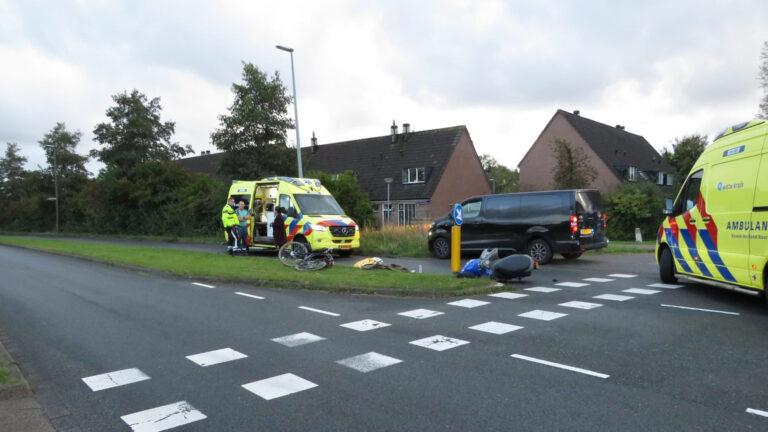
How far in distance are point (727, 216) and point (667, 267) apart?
2472mm

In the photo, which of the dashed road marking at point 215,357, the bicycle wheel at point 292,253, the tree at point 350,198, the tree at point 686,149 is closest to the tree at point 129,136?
the tree at point 350,198

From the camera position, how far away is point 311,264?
39.7ft

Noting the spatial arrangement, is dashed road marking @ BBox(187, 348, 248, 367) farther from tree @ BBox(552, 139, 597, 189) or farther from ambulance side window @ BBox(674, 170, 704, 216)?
tree @ BBox(552, 139, 597, 189)

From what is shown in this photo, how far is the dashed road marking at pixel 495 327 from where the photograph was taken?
628cm

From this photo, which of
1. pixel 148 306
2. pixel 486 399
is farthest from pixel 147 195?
pixel 486 399

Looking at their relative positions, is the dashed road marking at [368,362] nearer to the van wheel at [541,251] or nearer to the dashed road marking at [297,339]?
the dashed road marking at [297,339]

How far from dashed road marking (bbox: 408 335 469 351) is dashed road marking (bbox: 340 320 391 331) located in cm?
87

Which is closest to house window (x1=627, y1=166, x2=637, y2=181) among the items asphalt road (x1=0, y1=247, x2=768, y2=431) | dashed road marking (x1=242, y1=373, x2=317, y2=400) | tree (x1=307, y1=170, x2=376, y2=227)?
tree (x1=307, y1=170, x2=376, y2=227)

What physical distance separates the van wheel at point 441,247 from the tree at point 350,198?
6.95 m

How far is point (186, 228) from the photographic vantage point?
99.1ft

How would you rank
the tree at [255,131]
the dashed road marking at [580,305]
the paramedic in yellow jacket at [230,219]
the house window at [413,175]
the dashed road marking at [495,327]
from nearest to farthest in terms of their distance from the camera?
the dashed road marking at [495,327] → the dashed road marking at [580,305] → the paramedic in yellow jacket at [230,219] → the tree at [255,131] → the house window at [413,175]

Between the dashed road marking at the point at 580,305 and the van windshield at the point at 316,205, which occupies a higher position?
the van windshield at the point at 316,205

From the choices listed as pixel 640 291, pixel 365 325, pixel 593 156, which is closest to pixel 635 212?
pixel 593 156

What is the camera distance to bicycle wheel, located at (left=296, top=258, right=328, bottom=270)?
12.0 metres
